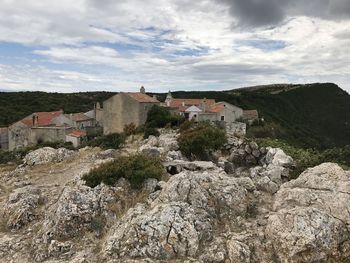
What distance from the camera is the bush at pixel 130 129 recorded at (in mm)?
44772

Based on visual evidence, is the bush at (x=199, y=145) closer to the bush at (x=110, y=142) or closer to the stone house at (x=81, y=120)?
the bush at (x=110, y=142)

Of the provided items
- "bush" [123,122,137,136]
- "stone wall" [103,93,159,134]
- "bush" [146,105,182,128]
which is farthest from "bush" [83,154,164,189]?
"stone wall" [103,93,159,134]

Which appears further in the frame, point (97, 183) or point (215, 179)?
point (97, 183)

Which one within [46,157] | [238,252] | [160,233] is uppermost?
[160,233]

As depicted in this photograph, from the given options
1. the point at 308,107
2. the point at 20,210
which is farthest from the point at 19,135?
the point at 308,107

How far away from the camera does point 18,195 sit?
1734 centimetres

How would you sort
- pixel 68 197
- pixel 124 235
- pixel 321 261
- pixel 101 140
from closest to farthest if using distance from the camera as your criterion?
pixel 321 261, pixel 124 235, pixel 68 197, pixel 101 140

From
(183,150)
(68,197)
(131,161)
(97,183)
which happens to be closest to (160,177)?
(131,161)

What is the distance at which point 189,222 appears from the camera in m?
12.3

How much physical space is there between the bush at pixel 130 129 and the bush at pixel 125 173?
27243 mm

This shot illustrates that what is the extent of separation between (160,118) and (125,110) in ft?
17.6

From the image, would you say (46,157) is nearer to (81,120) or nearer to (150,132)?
(150,132)

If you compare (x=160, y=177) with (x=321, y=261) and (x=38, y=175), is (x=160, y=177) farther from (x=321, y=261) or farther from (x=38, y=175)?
(x=38, y=175)

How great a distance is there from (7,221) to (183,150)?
15.5 meters
